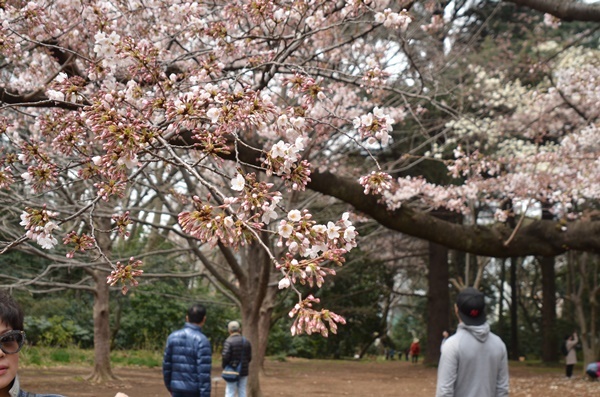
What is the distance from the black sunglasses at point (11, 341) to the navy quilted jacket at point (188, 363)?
3611mm

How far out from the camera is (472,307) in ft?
12.2

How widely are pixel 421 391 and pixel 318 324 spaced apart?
464 inches

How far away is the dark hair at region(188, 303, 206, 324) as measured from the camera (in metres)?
5.33

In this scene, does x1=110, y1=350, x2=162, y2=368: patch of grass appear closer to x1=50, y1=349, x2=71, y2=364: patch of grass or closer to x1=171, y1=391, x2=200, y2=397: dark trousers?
x1=50, y1=349, x2=71, y2=364: patch of grass

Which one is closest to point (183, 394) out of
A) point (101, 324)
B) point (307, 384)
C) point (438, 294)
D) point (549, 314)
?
point (101, 324)

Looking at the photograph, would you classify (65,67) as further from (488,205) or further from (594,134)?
(488,205)

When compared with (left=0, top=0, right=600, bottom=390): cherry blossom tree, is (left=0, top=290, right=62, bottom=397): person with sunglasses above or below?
below

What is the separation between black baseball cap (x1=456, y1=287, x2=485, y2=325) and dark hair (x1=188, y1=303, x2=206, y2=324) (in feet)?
7.64

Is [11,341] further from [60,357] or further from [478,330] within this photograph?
[60,357]

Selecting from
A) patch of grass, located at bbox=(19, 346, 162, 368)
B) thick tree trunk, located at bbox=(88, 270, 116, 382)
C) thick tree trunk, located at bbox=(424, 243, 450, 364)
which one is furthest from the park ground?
thick tree trunk, located at bbox=(424, 243, 450, 364)

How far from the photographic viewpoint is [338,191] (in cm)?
684

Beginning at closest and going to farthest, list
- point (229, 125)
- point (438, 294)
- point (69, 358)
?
point (229, 125), point (69, 358), point (438, 294)

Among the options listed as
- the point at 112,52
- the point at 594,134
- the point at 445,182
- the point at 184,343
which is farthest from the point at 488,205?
the point at 112,52

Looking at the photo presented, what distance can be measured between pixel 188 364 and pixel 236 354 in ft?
5.60
